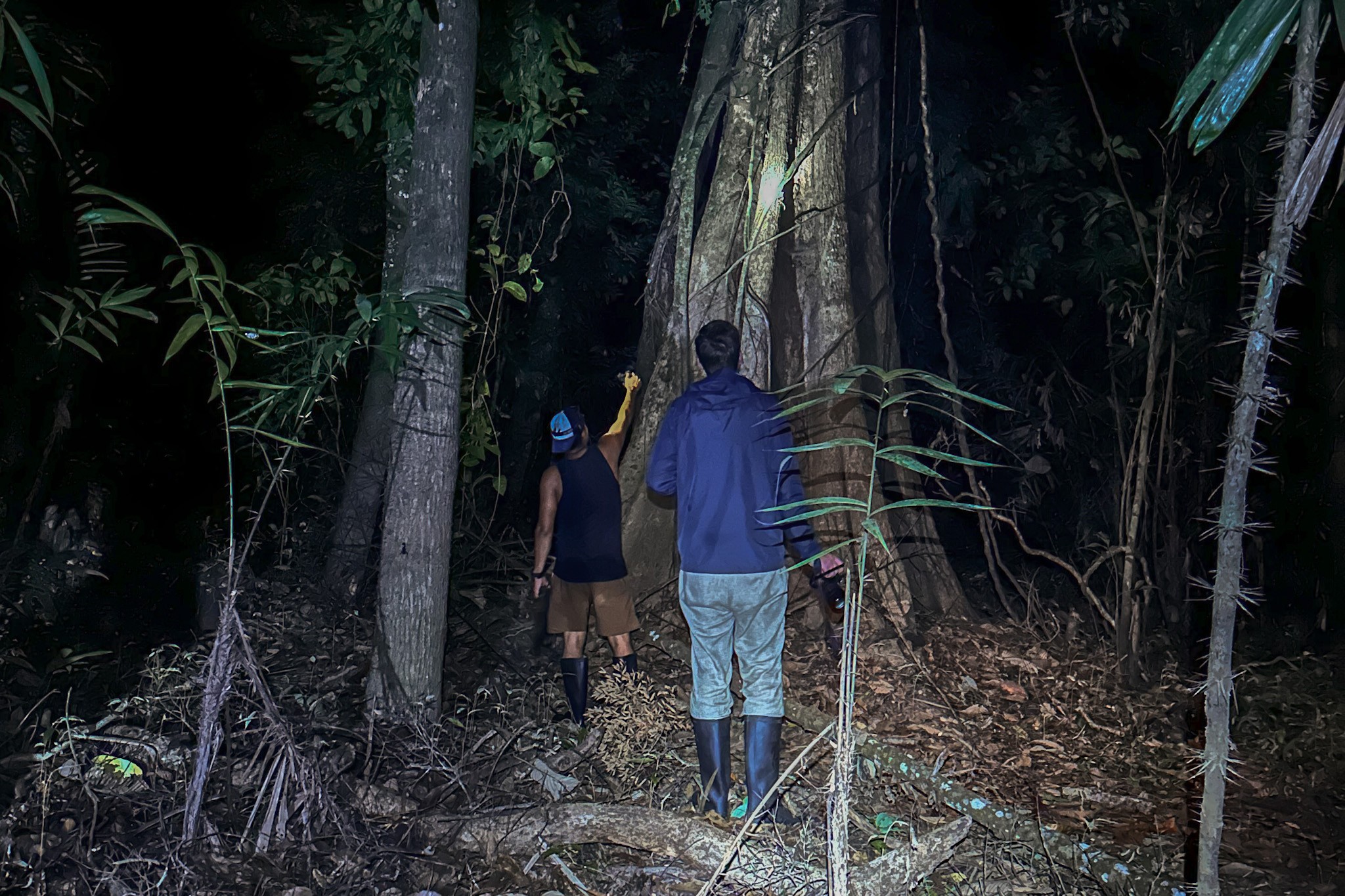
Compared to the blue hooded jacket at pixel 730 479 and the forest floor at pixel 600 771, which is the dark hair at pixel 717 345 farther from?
the forest floor at pixel 600 771

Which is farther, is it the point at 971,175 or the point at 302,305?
the point at 971,175

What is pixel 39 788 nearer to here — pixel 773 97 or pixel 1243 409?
pixel 1243 409

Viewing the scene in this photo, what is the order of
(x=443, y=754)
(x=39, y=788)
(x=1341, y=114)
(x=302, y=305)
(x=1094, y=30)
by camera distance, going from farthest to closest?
(x=1094, y=30) < (x=302, y=305) < (x=443, y=754) < (x=39, y=788) < (x=1341, y=114)

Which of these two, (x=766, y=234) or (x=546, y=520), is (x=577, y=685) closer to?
(x=546, y=520)

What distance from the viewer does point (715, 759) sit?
4477 mm

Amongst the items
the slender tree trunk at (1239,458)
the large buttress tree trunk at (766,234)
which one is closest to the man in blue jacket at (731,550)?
the slender tree trunk at (1239,458)

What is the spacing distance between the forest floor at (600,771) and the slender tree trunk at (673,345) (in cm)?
66

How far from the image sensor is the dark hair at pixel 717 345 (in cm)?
443

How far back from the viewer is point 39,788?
14.2 ft

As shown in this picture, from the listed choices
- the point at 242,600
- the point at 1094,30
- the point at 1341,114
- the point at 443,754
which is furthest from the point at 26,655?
the point at 1094,30

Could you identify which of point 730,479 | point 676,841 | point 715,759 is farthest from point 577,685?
point 730,479

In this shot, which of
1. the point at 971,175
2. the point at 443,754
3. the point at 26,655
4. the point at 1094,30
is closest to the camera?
the point at 443,754

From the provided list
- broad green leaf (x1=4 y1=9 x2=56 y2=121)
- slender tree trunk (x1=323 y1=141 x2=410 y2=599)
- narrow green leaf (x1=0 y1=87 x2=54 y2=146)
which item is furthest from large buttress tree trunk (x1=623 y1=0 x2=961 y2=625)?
broad green leaf (x1=4 y1=9 x2=56 y2=121)

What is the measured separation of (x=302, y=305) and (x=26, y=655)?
3.11 metres
